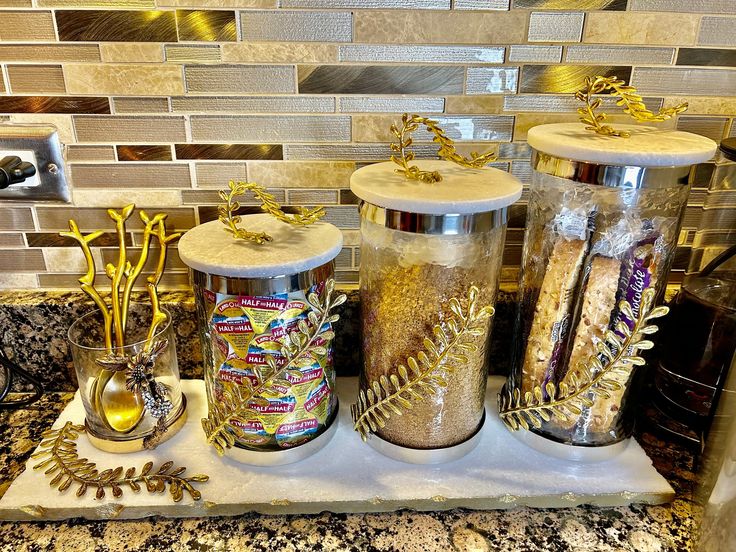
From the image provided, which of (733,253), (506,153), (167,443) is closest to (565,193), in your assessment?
(506,153)

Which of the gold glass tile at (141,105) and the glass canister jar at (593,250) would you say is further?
the gold glass tile at (141,105)

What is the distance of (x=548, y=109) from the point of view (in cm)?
67

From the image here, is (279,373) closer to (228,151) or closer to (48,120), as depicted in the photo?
(228,151)

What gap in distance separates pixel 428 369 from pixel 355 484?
0.15 m

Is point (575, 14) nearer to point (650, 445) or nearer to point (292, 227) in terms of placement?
point (292, 227)

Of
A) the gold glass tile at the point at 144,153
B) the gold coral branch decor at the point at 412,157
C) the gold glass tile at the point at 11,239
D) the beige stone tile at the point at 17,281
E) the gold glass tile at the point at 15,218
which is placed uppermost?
the gold coral branch decor at the point at 412,157

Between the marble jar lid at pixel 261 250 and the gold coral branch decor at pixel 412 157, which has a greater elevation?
the gold coral branch decor at pixel 412 157

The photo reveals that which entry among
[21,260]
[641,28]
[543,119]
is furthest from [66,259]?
[641,28]

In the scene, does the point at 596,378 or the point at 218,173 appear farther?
the point at 218,173

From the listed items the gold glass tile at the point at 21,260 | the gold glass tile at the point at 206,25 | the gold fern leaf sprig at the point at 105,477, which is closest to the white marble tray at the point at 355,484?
the gold fern leaf sprig at the point at 105,477

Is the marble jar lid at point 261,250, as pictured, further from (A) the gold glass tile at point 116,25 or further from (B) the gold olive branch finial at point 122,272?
(A) the gold glass tile at point 116,25

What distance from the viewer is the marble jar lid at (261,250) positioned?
0.52 meters

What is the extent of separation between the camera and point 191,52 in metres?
Result: 0.63

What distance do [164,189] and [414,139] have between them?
31 cm
